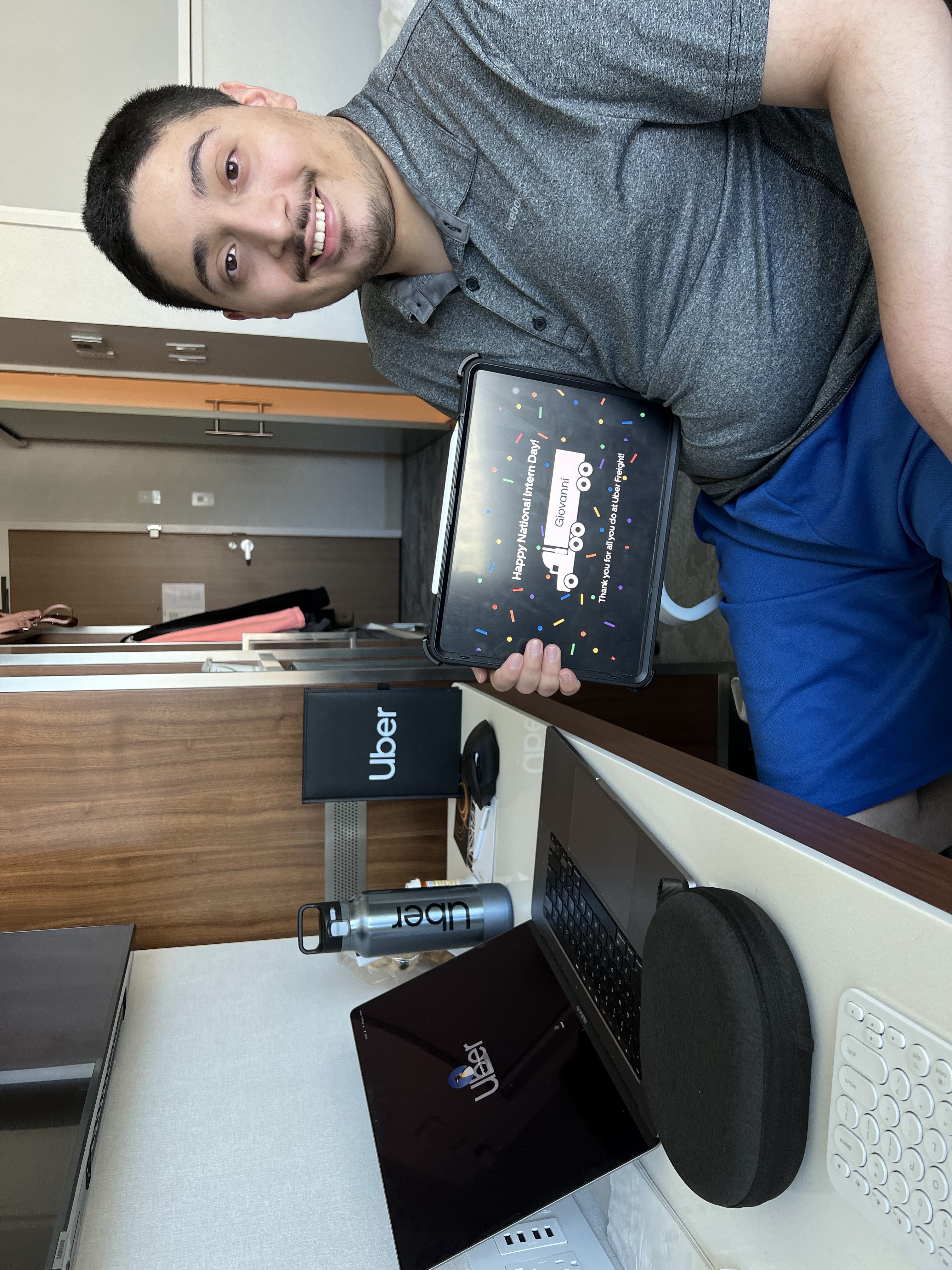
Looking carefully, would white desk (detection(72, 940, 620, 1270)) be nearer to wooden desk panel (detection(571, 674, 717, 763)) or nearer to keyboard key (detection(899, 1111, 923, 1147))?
keyboard key (detection(899, 1111, 923, 1147))

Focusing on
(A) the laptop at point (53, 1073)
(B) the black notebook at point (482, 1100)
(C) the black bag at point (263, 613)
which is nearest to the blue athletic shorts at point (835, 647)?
(B) the black notebook at point (482, 1100)

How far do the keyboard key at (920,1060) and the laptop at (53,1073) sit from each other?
1.60 feet

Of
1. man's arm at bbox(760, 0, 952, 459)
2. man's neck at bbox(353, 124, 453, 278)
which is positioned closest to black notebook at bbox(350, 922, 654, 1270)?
man's arm at bbox(760, 0, 952, 459)

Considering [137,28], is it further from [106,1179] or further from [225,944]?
[106,1179]

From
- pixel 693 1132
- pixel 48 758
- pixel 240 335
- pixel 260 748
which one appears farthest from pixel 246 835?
pixel 240 335

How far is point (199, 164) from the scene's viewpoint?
2.48 feet

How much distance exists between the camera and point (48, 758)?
0.91 meters

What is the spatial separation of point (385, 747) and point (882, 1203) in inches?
28.5

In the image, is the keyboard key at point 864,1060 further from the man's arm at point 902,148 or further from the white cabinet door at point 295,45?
the white cabinet door at point 295,45

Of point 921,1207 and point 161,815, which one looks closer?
point 921,1207

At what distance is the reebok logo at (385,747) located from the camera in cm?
97

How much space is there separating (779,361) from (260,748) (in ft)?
2.24

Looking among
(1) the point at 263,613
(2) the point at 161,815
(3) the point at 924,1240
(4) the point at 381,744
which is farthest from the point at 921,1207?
(1) the point at 263,613

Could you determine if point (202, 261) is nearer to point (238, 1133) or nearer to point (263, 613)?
point (238, 1133)
